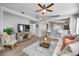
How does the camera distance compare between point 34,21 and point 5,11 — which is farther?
point 34,21

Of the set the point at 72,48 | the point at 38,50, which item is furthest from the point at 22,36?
the point at 72,48

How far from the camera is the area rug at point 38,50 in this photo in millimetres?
1831

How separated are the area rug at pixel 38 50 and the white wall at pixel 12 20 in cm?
43

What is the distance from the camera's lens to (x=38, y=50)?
6.05 ft

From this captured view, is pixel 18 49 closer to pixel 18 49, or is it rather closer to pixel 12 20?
pixel 18 49

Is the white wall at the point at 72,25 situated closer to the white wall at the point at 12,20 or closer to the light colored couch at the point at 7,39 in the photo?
the white wall at the point at 12,20

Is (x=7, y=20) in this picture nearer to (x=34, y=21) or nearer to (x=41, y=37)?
(x=34, y=21)

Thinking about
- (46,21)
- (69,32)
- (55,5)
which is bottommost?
(69,32)

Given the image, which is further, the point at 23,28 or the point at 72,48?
the point at 23,28

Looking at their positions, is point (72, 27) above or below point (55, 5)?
below

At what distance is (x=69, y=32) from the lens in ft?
6.05

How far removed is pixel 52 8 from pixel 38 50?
0.78 metres

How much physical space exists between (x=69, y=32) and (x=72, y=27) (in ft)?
Result: 0.34

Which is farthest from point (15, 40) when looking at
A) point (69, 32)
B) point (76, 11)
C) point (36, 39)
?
point (76, 11)
